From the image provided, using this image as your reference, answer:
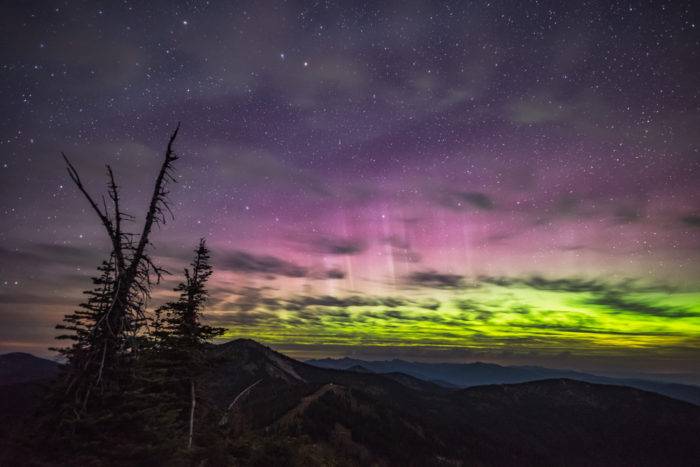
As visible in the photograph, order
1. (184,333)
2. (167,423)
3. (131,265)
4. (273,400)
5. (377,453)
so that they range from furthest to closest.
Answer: (273,400)
(377,453)
(184,333)
(167,423)
(131,265)

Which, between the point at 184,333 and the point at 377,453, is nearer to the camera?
the point at 184,333

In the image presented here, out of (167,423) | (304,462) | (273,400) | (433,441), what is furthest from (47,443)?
(433,441)

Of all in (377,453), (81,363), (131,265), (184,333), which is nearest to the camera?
(81,363)

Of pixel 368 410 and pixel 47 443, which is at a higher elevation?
pixel 47 443

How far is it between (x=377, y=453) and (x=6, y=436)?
169 m

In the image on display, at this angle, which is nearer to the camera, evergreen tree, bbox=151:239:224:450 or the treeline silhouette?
the treeline silhouette

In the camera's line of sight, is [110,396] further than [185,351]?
No

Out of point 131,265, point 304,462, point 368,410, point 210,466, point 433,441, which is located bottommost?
point 433,441

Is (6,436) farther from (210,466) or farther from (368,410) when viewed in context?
(368,410)

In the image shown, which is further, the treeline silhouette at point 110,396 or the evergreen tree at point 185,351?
the evergreen tree at point 185,351

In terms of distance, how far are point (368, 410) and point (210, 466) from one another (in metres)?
188

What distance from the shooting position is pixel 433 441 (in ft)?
614

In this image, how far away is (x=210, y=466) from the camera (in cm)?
1265

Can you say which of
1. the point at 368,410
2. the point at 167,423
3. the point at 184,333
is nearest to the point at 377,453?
the point at 368,410
